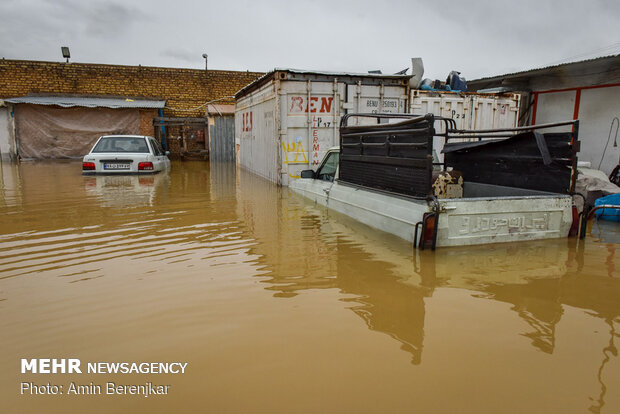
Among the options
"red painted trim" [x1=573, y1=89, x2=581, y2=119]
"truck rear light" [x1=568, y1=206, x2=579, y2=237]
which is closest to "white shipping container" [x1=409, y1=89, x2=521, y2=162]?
"red painted trim" [x1=573, y1=89, x2=581, y2=119]

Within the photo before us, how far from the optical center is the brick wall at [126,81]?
20.5 meters

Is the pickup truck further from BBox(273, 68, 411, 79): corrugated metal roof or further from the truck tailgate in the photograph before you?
BBox(273, 68, 411, 79): corrugated metal roof

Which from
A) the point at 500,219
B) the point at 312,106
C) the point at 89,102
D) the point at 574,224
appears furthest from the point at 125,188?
the point at 89,102

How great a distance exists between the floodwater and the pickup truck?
24cm

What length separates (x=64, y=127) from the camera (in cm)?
2036

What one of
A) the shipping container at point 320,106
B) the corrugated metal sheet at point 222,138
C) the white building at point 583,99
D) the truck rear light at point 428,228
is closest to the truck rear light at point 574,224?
the truck rear light at point 428,228

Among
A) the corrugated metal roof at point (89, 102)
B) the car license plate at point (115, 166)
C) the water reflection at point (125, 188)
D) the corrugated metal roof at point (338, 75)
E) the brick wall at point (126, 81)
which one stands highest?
the brick wall at point (126, 81)

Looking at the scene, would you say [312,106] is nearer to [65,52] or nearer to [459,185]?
[459,185]

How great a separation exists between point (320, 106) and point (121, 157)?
217 inches

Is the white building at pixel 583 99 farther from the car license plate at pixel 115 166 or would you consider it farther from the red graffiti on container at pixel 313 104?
the car license plate at pixel 115 166

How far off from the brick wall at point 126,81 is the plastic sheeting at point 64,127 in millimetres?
1443

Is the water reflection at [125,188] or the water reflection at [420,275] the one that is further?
the water reflection at [125,188]

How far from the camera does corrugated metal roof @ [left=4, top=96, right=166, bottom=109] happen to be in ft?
63.5

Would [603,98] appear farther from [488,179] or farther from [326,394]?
[326,394]
